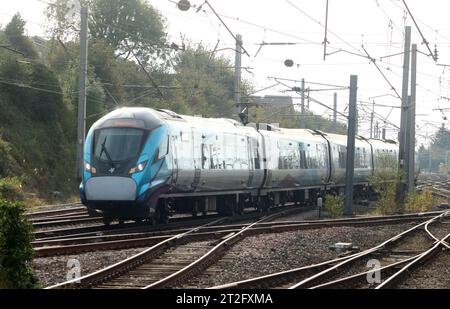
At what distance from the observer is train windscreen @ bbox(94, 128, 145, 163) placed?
66.7ft

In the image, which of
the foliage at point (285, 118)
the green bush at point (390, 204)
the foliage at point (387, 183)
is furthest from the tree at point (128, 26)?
the green bush at point (390, 204)

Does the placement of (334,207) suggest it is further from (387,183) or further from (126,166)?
(126,166)

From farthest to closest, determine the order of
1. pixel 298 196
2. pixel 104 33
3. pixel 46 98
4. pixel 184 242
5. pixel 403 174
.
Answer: pixel 104 33, pixel 46 98, pixel 298 196, pixel 403 174, pixel 184 242

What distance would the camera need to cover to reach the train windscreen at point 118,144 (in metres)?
20.3

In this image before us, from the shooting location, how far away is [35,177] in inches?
1432

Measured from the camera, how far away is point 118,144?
67.3ft

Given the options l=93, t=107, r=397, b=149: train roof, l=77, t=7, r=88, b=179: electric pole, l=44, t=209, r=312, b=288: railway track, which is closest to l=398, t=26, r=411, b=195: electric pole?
l=93, t=107, r=397, b=149: train roof

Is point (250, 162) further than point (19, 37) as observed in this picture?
No

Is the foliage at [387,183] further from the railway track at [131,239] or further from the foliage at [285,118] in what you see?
the foliage at [285,118]

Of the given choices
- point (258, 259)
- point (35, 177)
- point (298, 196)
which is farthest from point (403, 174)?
point (258, 259)

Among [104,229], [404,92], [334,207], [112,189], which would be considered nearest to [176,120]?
[112,189]

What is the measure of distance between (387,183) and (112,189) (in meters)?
16.0
